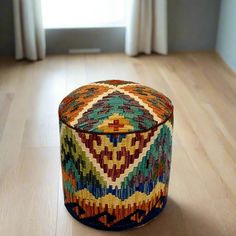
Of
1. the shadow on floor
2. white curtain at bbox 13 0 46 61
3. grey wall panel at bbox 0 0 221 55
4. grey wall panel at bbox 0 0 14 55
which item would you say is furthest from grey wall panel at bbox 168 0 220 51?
the shadow on floor

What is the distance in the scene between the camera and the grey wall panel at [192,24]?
3.45 metres

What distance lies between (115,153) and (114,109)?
0.16 meters

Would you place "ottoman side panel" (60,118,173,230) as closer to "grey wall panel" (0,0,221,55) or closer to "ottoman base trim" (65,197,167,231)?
"ottoman base trim" (65,197,167,231)

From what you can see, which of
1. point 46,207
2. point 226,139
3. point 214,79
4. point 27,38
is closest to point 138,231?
point 46,207

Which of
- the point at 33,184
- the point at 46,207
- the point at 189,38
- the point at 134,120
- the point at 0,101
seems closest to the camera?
the point at 134,120

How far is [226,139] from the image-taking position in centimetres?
227

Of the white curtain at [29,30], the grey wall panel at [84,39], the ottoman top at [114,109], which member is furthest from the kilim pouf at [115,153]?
the grey wall panel at [84,39]

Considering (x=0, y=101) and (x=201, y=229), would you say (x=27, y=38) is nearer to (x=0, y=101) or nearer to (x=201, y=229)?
(x=0, y=101)

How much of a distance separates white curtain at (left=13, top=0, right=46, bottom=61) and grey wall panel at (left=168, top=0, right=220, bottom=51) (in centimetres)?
104

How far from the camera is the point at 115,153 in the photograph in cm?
145

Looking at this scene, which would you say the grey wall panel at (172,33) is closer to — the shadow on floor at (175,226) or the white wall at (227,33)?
the white wall at (227,33)

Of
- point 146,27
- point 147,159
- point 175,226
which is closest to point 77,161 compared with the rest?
point 147,159

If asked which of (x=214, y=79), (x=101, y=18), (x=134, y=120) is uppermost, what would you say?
(x=134, y=120)

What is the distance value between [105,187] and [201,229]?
427 millimetres
